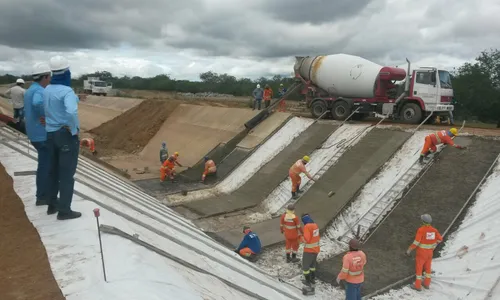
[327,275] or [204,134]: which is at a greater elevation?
[204,134]

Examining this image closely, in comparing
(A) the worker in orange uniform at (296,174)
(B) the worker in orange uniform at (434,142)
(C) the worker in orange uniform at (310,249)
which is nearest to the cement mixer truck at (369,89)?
(B) the worker in orange uniform at (434,142)

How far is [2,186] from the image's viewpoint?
5.84 meters

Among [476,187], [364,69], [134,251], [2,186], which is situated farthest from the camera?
[364,69]

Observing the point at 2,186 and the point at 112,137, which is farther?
the point at 112,137

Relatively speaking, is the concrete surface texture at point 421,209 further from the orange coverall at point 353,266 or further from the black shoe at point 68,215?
the black shoe at point 68,215

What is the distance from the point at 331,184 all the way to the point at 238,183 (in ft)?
14.0

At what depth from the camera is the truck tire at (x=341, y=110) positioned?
57.3 feet

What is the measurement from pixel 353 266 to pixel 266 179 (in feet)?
27.3

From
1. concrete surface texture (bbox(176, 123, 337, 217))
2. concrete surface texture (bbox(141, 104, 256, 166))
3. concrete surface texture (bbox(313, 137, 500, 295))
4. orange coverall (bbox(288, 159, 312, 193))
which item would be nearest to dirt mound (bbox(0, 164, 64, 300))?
concrete surface texture (bbox(313, 137, 500, 295))

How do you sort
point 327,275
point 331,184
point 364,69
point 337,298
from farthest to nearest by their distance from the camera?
point 364,69, point 331,184, point 327,275, point 337,298

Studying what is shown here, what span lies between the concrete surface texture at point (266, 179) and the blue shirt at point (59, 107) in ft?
26.0

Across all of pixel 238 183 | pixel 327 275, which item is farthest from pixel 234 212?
pixel 327 275

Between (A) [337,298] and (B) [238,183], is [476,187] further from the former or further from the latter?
(B) [238,183]

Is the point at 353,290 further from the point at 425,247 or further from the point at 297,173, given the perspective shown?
the point at 297,173
